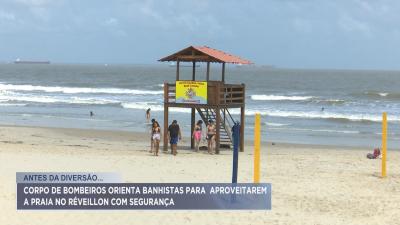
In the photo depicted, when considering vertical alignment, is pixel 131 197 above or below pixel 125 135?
below

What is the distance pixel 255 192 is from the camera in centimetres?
1266

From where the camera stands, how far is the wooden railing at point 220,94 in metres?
20.8

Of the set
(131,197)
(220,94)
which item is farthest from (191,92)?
(131,197)

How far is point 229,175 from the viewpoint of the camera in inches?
→ 607

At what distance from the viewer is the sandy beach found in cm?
1074

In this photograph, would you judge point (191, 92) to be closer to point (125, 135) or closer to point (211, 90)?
point (211, 90)

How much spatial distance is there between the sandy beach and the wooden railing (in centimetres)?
182

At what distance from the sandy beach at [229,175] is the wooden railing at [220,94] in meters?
1.82

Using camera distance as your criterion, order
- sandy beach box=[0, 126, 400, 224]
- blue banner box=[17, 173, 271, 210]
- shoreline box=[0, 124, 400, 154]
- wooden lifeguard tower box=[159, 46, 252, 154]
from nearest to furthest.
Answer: sandy beach box=[0, 126, 400, 224], blue banner box=[17, 173, 271, 210], wooden lifeguard tower box=[159, 46, 252, 154], shoreline box=[0, 124, 400, 154]

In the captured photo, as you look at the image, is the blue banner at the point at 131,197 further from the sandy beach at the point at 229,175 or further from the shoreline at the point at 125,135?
the shoreline at the point at 125,135

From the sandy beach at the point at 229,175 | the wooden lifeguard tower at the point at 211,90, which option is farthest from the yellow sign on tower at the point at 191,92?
the sandy beach at the point at 229,175

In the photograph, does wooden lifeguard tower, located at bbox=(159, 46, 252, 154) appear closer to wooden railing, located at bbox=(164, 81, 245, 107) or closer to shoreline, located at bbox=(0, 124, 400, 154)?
wooden railing, located at bbox=(164, 81, 245, 107)

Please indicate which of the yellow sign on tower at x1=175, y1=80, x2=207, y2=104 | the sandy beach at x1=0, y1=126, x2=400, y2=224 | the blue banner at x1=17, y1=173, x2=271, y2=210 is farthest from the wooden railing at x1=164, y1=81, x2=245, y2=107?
the blue banner at x1=17, y1=173, x2=271, y2=210

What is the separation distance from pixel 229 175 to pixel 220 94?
5.81 meters
